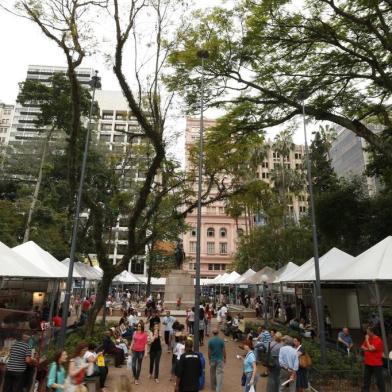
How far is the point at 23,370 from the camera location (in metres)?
6.95

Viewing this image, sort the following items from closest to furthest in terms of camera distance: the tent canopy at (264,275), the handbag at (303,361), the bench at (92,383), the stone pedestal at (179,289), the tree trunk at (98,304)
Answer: the bench at (92,383) → the handbag at (303,361) → the tree trunk at (98,304) → the tent canopy at (264,275) → the stone pedestal at (179,289)

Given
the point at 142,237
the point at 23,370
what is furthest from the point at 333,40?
the point at 23,370

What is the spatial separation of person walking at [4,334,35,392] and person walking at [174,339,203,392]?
3.01 meters

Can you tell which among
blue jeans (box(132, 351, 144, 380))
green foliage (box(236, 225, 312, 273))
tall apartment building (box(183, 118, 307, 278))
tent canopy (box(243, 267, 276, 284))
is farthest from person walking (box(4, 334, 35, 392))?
tall apartment building (box(183, 118, 307, 278))

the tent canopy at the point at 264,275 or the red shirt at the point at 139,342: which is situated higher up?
the tent canopy at the point at 264,275

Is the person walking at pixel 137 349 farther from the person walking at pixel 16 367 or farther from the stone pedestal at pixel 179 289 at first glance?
the stone pedestal at pixel 179 289

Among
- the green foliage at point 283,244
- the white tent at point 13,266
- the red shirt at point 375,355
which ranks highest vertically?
the green foliage at point 283,244

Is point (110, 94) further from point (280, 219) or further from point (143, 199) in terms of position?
point (143, 199)

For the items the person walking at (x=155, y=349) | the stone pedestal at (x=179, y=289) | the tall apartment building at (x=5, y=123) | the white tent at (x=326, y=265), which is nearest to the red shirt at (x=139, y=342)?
the person walking at (x=155, y=349)

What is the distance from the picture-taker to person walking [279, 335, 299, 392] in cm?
763

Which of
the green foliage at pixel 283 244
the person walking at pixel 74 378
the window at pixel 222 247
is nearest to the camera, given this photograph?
the person walking at pixel 74 378

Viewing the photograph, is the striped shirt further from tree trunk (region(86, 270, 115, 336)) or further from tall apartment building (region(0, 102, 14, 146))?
tall apartment building (region(0, 102, 14, 146))

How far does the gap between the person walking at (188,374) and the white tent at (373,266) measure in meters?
5.86

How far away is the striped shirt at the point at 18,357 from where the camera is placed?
22.6 feet
